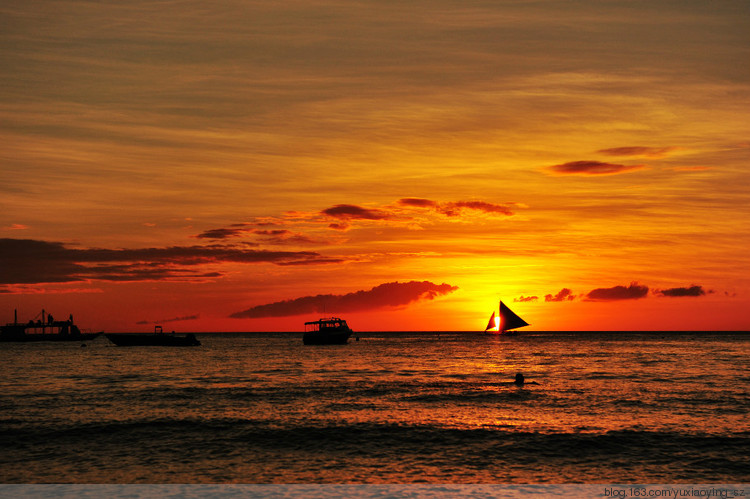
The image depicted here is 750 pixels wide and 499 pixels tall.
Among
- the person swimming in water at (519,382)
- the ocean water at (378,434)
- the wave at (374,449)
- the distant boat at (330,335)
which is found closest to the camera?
the ocean water at (378,434)

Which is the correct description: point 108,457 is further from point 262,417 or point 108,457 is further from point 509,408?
point 509,408

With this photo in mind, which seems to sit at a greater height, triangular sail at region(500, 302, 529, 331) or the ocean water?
triangular sail at region(500, 302, 529, 331)

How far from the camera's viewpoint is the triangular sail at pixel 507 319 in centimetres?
16279

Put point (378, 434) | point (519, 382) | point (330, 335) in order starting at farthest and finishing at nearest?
1. point (330, 335)
2. point (519, 382)
3. point (378, 434)

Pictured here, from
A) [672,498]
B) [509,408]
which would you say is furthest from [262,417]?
[672,498]

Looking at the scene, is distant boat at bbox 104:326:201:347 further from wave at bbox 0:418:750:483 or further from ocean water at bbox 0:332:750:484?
wave at bbox 0:418:750:483

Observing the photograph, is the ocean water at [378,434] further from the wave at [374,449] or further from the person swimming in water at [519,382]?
the person swimming in water at [519,382]

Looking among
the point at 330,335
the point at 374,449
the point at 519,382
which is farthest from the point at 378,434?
the point at 330,335

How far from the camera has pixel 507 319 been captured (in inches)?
6496

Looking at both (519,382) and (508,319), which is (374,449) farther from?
(508,319)

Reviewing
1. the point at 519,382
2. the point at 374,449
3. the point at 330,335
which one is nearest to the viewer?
the point at 374,449

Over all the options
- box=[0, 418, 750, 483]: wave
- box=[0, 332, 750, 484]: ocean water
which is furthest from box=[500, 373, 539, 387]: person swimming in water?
box=[0, 418, 750, 483]: wave

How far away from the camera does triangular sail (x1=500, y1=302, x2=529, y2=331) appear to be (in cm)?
16279

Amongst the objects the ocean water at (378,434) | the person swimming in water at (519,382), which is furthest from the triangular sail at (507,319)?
the ocean water at (378,434)
